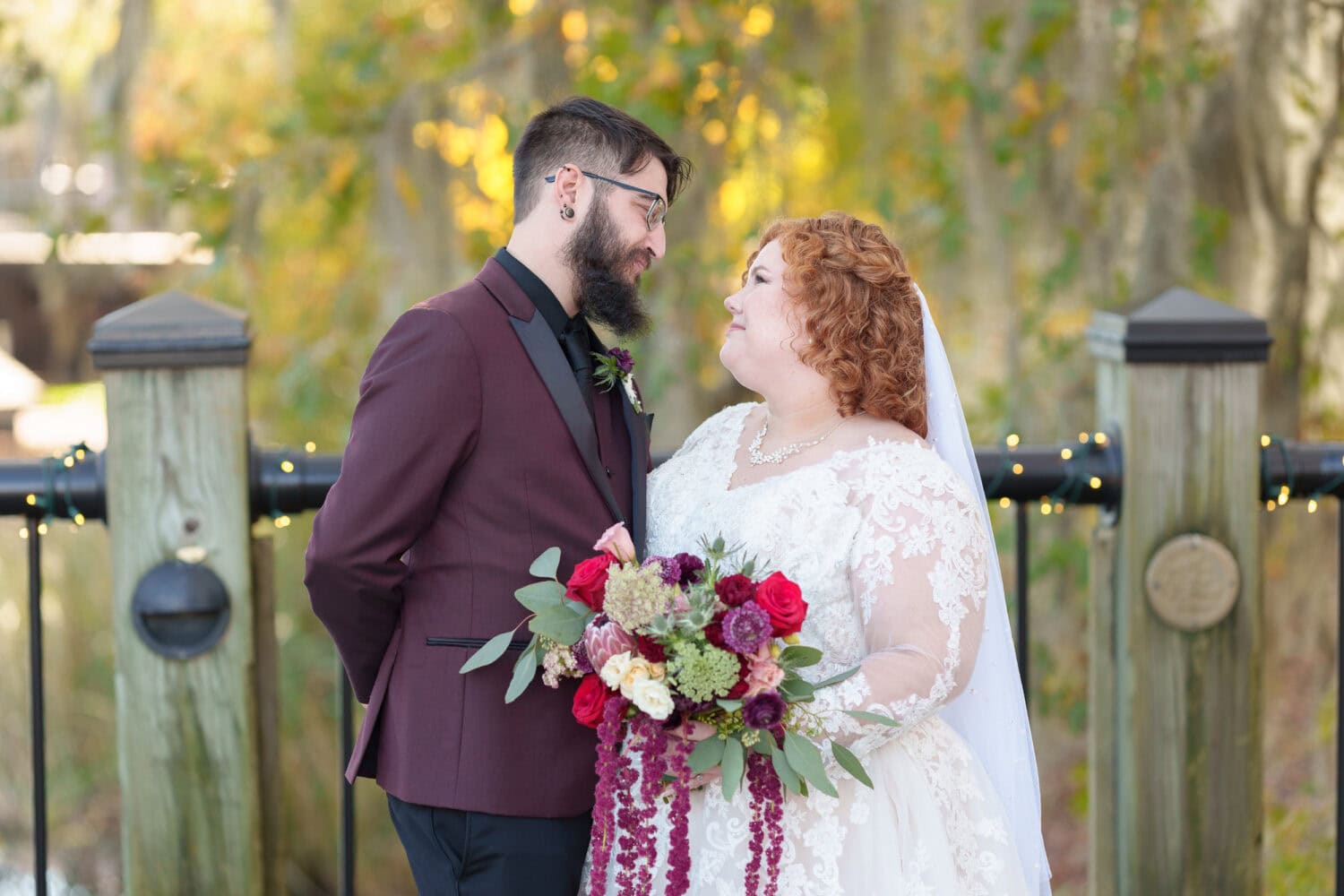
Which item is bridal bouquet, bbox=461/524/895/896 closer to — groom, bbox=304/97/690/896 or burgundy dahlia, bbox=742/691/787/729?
burgundy dahlia, bbox=742/691/787/729

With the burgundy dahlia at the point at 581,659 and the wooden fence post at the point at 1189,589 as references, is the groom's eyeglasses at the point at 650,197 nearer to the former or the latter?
the burgundy dahlia at the point at 581,659

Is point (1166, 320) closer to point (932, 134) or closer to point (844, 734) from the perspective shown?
point (844, 734)

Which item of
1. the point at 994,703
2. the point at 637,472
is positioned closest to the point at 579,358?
the point at 637,472

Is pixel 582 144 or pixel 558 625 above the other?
pixel 582 144

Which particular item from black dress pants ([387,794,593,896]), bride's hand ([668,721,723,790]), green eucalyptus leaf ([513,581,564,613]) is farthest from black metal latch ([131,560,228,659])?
bride's hand ([668,721,723,790])

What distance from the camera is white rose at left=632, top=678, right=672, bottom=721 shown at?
1.80 m

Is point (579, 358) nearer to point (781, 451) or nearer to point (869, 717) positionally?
point (781, 451)

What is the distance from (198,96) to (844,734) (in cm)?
838

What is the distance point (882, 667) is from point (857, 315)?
61 cm

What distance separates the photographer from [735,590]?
1871 millimetres

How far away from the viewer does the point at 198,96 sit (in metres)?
9.08

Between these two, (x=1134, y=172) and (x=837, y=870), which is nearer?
(x=837, y=870)

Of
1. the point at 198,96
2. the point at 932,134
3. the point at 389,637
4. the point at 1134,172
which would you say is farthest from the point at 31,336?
the point at 389,637

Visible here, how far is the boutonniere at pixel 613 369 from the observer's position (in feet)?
7.54
